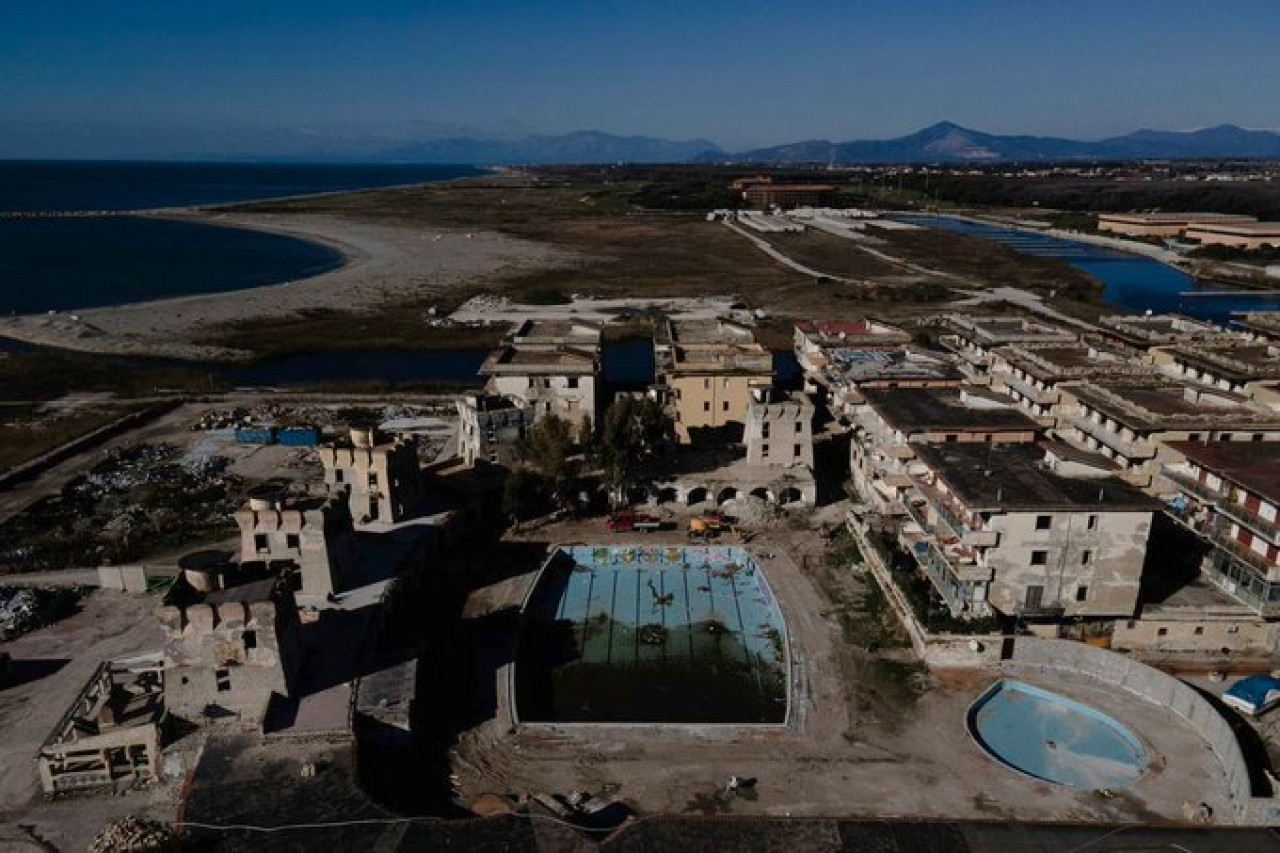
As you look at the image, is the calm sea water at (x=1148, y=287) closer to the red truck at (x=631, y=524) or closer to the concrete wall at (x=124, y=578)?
the red truck at (x=631, y=524)

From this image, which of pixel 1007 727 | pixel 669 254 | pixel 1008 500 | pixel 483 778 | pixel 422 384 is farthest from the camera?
pixel 669 254

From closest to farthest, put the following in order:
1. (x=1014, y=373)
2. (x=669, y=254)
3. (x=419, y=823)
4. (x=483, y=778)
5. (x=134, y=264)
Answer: (x=419, y=823) < (x=483, y=778) < (x=1014, y=373) < (x=134, y=264) < (x=669, y=254)

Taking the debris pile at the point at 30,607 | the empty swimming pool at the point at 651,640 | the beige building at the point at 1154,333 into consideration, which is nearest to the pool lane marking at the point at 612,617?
the empty swimming pool at the point at 651,640

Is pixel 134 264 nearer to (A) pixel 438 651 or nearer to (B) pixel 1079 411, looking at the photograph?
(A) pixel 438 651

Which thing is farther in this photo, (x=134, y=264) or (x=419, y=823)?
(x=134, y=264)

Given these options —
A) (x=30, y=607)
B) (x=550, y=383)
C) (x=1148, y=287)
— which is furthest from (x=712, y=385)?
(x=1148, y=287)

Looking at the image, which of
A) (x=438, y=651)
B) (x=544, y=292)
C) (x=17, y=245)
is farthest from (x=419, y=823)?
(x=17, y=245)

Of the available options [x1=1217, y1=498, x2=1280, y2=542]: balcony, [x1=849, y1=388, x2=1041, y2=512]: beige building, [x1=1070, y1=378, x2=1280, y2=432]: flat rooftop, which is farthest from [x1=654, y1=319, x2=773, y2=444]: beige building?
[x1=1217, y1=498, x2=1280, y2=542]: balcony
